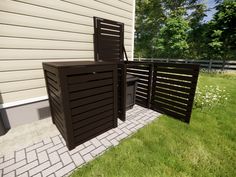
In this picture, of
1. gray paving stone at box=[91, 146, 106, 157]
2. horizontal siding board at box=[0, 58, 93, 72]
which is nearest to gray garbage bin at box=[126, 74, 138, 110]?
gray paving stone at box=[91, 146, 106, 157]

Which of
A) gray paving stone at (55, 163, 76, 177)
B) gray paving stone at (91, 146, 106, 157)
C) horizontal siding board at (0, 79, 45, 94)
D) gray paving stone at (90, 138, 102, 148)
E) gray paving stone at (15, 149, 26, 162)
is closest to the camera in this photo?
gray paving stone at (55, 163, 76, 177)

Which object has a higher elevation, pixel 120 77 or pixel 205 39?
pixel 205 39

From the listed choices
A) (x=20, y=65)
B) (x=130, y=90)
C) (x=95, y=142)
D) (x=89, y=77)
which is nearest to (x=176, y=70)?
(x=130, y=90)

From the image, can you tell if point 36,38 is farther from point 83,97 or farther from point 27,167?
point 27,167

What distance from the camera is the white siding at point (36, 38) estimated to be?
2.22 meters

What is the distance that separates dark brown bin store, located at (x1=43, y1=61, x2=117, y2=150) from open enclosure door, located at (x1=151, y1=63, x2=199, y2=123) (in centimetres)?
135

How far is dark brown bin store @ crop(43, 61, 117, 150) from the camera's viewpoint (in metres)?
1.72

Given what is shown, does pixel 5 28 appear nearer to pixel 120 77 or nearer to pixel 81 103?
pixel 81 103

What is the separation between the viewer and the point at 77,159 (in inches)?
72.3

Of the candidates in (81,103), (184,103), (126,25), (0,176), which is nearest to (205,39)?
(126,25)

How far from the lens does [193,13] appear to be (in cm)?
1477

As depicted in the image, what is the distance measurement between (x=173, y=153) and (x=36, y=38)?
328 centimetres

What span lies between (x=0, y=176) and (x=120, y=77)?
2.30 metres

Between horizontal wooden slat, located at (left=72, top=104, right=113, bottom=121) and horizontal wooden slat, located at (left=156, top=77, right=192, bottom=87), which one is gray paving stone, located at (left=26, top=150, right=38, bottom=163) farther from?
horizontal wooden slat, located at (left=156, top=77, right=192, bottom=87)
